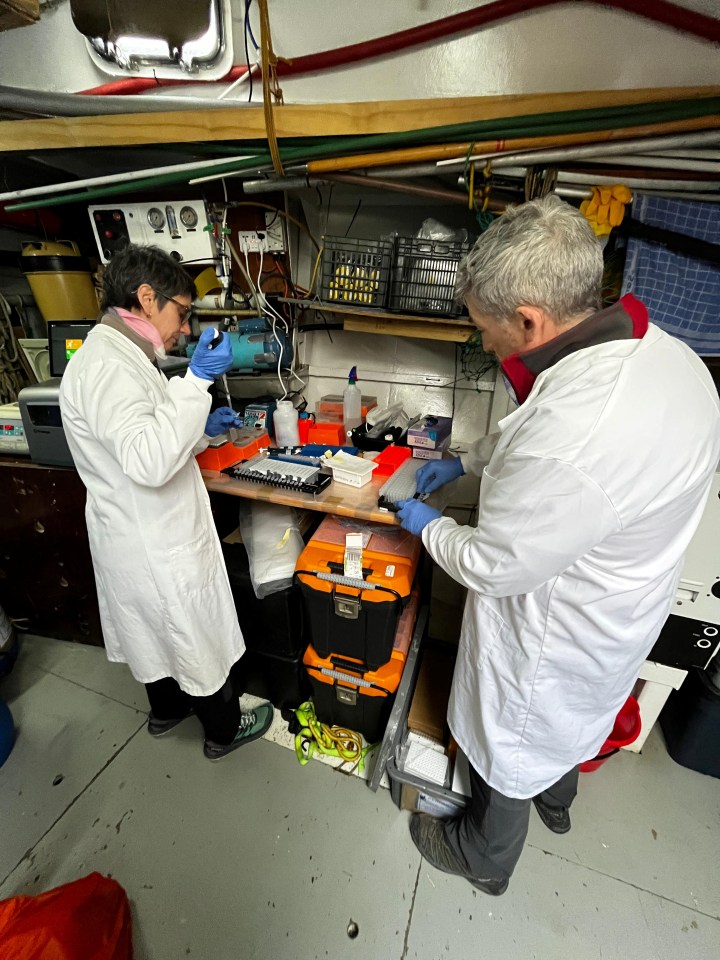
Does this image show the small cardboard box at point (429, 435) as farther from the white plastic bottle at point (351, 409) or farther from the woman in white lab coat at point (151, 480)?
the woman in white lab coat at point (151, 480)

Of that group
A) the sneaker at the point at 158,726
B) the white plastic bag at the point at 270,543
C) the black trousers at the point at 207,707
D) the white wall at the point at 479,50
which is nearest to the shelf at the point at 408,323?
the white wall at the point at 479,50

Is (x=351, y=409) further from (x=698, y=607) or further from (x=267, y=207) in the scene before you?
(x=698, y=607)

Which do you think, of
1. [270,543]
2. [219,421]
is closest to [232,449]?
[219,421]

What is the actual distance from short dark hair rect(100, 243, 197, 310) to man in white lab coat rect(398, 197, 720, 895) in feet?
2.63

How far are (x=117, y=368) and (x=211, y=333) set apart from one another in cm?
26

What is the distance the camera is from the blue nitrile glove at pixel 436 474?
1.32 m

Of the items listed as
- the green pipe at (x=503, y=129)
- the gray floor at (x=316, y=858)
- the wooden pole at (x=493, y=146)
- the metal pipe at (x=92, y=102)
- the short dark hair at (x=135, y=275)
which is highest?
the metal pipe at (x=92, y=102)

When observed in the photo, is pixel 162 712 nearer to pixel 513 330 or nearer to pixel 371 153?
pixel 513 330

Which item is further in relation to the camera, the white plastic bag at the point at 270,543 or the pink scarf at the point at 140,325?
the white plastic bag at the point at 270,543

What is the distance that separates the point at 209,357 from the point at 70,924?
1.41m

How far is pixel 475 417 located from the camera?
1.85 m

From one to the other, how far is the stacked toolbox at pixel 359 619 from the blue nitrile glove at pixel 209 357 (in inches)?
25.3

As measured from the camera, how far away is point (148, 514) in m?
1.11

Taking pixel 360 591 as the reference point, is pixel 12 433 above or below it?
above
